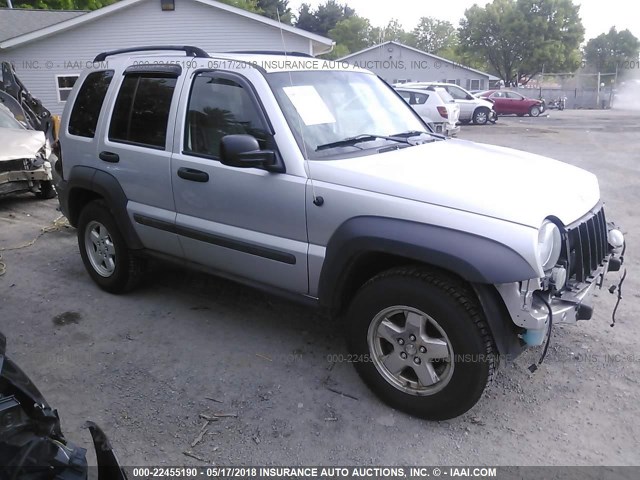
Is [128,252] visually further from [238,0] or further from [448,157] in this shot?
[238,0]

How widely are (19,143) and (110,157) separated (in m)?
5.05

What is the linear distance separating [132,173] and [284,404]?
219 centimetres

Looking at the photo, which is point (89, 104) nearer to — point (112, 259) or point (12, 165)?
point (112, 259)

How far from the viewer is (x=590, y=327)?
14.1 feet

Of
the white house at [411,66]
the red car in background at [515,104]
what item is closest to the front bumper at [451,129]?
the red car in background at [515,104]

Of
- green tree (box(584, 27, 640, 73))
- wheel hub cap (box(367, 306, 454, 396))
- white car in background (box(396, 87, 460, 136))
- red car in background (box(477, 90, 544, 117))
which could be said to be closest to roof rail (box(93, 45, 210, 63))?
wheel hub cap (box(367, 306, 454, 396))

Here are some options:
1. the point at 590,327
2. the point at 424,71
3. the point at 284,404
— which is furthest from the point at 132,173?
the point at 424,71

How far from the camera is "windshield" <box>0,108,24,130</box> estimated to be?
923 centimetres

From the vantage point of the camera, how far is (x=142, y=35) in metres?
19.5

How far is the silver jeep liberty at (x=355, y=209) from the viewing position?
2891 mm

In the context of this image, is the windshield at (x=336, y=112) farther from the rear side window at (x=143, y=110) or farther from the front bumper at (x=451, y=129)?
the front bumper at (x=451, y=129)

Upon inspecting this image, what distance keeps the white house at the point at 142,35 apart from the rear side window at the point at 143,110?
1549 centimetres

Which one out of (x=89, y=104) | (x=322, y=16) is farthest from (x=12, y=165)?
(x=322, y=16)

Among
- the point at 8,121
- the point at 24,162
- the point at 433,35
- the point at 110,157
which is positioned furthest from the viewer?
the point at 433,35
